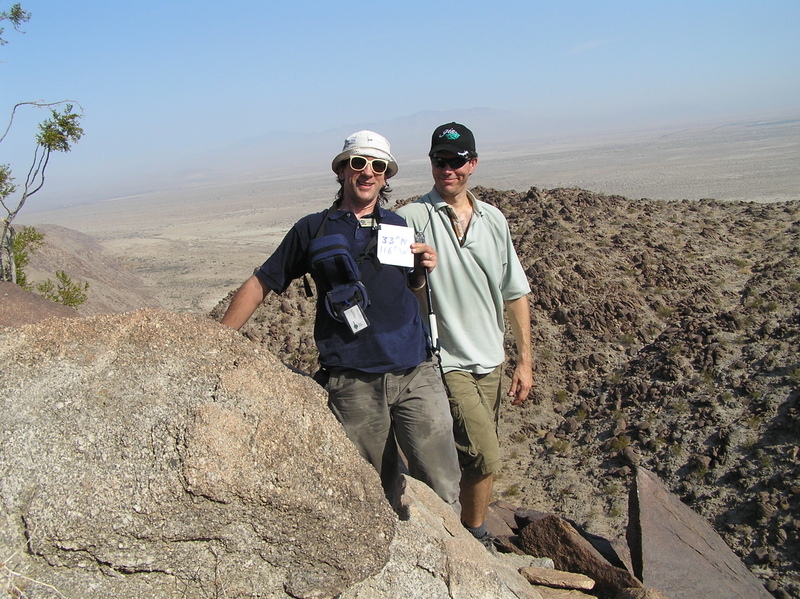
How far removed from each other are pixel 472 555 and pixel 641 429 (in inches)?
196

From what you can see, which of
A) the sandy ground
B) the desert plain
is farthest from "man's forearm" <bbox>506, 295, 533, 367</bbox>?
the sandy ground

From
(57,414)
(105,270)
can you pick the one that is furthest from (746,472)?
(105,270)

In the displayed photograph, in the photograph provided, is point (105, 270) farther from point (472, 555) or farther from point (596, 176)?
point (596, 176)

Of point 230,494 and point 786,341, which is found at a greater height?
point 230,494

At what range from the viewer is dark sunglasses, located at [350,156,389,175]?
3066 millimetres

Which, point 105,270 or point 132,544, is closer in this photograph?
point 132,544

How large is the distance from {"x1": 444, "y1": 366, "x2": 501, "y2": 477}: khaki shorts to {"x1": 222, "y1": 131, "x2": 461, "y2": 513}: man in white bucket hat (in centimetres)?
34

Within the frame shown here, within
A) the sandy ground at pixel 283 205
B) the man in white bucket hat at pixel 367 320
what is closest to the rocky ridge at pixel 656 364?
the man in white bucket hat at pixel 367 320

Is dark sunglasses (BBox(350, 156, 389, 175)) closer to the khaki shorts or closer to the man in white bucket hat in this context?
the man in white bucket hat

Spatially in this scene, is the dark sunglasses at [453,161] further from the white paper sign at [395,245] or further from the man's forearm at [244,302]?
the man's forearm at [244,302]

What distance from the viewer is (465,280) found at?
3.60 m

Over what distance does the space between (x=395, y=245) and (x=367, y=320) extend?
1.21 feet

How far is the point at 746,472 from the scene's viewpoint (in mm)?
6043

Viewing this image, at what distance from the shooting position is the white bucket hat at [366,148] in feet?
10.1
